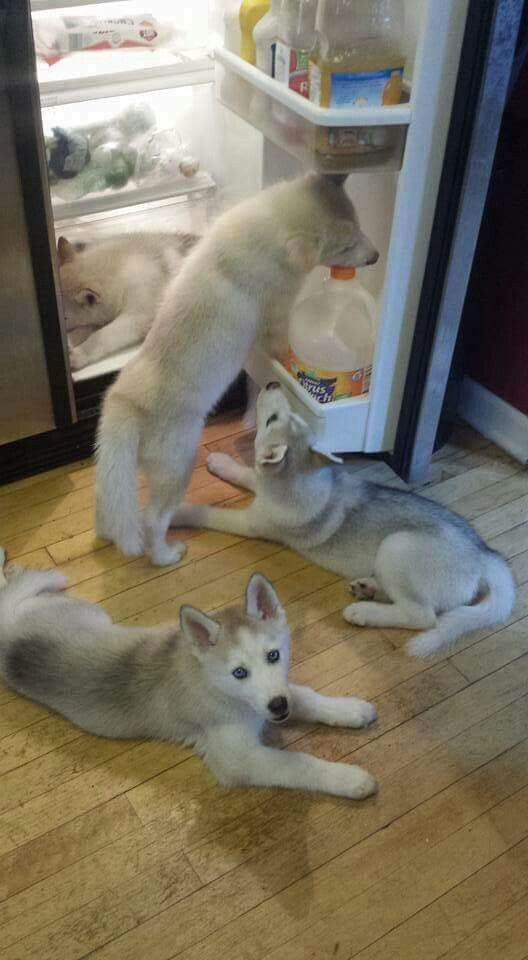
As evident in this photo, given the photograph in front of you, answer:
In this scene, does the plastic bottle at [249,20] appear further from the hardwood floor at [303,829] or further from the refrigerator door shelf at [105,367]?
the hardwood floor at [303,829]

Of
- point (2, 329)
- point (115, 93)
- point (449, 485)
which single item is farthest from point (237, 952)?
point (115, 93)

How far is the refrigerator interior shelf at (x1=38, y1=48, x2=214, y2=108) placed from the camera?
1.79 m

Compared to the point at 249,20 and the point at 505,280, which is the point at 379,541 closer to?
the point at 505,280

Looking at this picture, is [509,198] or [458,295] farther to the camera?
[509,198]

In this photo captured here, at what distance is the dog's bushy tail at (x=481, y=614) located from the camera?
A: 1.53 metres

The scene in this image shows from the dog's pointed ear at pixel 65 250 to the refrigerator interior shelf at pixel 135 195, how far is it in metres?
0.06

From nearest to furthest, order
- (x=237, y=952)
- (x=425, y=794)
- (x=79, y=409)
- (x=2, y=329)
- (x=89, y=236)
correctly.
→ (x=237, y=952) < (x=425, y=794) < (x=2, y=329) < (x=79, y=409) < (x=89, y=236)

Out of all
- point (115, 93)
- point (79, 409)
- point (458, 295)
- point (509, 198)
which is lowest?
point (79, 409)

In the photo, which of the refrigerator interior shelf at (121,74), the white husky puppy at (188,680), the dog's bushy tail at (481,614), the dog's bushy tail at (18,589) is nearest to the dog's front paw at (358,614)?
the dog's bushy tail at (481,614)

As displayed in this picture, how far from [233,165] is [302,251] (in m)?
0.59

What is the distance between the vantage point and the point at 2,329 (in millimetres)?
1711

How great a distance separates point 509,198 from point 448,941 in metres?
1.52

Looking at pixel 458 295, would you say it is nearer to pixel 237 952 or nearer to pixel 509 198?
pixel 509 198

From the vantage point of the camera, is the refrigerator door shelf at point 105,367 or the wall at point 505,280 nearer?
the wall at point 505,280
